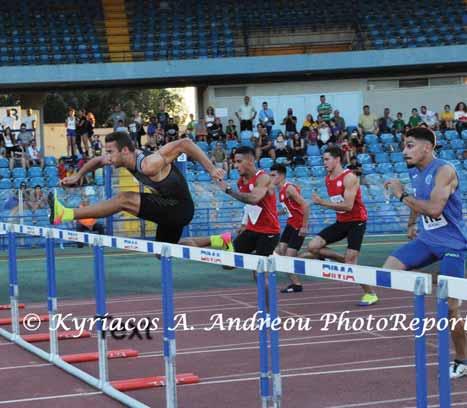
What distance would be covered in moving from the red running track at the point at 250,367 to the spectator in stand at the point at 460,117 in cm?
1714

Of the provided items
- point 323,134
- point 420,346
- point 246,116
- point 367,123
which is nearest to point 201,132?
point 246,116

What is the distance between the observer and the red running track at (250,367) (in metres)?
7.11

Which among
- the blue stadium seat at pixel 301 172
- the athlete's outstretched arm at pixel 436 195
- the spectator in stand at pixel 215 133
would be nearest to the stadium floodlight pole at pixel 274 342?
the athlete's outstretched arm at pixel 436 195

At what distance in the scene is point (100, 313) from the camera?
7680 mm

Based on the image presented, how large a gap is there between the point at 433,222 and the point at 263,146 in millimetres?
18945

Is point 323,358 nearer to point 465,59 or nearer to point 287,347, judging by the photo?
point 287,347

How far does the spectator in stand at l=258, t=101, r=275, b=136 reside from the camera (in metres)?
27.8

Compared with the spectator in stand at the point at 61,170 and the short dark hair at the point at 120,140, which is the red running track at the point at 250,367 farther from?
the spectator in stand at the point at 61,170

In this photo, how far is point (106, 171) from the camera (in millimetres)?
21094

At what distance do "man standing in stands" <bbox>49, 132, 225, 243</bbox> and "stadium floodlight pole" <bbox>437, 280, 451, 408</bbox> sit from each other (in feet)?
14.7

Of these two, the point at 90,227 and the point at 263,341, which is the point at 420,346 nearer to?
the point at 263,341

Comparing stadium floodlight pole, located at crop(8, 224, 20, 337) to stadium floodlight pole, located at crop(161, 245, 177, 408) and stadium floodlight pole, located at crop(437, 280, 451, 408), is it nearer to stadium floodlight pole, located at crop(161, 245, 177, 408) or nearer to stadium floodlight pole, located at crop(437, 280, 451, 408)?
stadium floodlight pole, located at crop(161, 245, 177, 408)

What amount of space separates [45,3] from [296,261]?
29619 millimetres

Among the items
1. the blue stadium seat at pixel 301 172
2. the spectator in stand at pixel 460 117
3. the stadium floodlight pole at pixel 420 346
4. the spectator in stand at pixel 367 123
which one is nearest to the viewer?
the stadium floodlight pole at pixel 420 346
